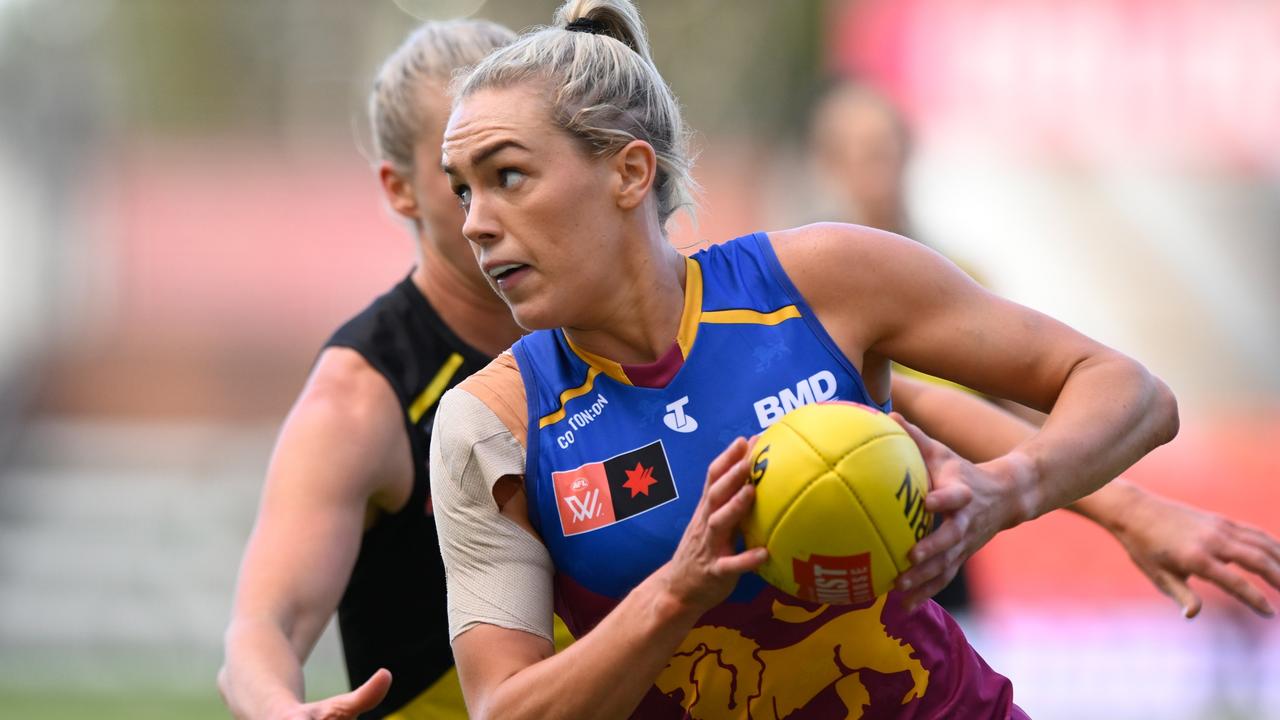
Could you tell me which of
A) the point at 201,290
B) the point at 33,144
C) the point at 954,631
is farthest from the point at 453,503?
the point at 33,144

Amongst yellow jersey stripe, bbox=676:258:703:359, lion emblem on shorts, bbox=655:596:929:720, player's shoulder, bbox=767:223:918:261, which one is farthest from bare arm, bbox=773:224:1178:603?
lion emblem on shorts, bbox=655:596:929:720

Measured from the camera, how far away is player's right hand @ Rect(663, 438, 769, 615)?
2.57 m

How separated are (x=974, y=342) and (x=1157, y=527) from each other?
0.79 metres

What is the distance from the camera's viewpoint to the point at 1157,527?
3562 mm

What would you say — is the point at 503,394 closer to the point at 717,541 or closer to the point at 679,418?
the point at 679,418

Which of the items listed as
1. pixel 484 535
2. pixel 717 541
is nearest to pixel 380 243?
pixel 484 535

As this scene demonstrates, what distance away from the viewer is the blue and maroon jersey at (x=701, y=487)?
9.81 feet

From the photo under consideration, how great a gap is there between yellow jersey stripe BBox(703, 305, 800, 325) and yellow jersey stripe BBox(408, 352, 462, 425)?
1.13 metres

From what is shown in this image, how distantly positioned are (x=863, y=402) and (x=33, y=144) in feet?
61.4

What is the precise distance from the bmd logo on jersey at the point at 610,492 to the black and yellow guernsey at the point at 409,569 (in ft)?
3.61

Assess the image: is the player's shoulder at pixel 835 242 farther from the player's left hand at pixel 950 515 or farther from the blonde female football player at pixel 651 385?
the player's left hand at pixel 950 515

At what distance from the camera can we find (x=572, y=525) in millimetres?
2994

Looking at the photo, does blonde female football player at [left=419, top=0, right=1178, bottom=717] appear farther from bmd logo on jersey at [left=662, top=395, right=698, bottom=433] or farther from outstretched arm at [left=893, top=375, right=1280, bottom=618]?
outstretched arm at [left=893, top=375, right=1280, bottom=618]

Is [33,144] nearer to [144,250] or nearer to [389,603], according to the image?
[144,250]
